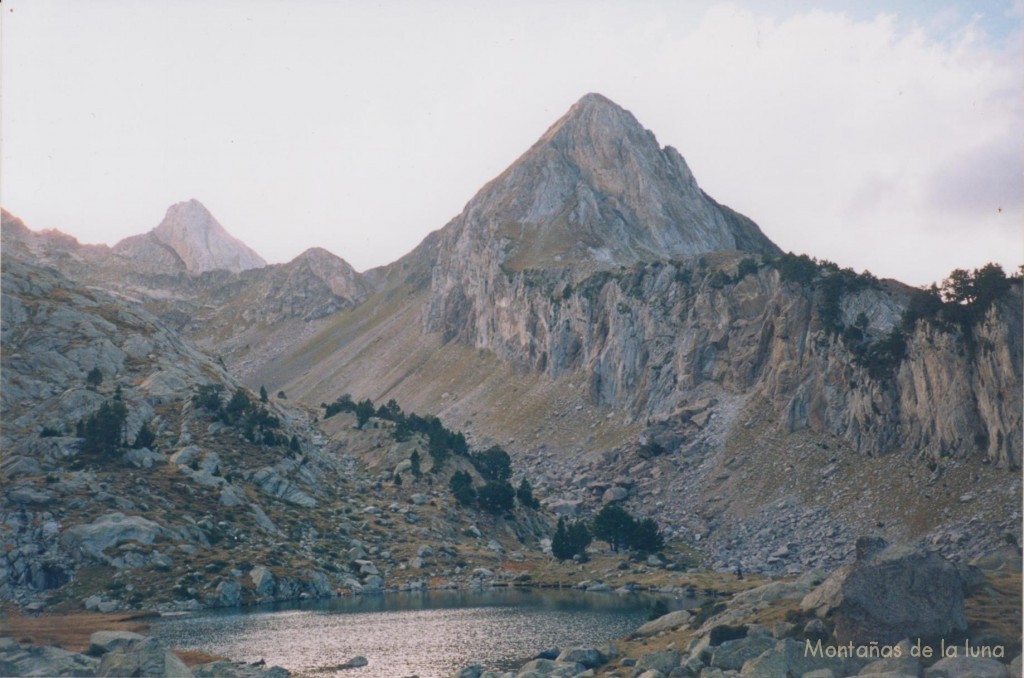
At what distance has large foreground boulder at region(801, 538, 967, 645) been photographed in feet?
172

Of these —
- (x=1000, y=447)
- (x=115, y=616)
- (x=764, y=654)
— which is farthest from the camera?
(x=1000, y=447)

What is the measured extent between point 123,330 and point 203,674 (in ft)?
374

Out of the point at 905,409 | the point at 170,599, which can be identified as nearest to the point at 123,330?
the point at 170,599

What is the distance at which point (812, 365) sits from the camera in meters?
156

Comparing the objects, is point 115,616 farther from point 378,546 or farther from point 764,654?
point 764,654

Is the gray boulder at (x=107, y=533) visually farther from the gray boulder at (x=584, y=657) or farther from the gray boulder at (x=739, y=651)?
the gray boulder at (x=739, y=651)

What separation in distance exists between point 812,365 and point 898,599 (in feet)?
350

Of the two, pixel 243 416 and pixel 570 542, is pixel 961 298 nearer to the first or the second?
pixel 570 542

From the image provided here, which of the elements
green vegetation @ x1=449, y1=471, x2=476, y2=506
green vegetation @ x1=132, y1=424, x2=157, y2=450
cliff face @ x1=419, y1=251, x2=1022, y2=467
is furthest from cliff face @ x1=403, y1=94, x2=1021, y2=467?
green vegetation @ x1=132, y1=424, x2=157, y2=450

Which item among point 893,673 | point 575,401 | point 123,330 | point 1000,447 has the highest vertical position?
point 123,330

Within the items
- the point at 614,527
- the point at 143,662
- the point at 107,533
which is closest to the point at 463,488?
the point at 614,527

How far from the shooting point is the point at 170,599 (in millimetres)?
96938

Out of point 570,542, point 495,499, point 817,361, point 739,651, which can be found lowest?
point 739,651

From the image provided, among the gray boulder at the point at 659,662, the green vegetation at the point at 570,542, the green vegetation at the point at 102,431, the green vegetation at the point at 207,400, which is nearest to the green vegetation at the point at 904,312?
the green vegetation at the point at 570,542
